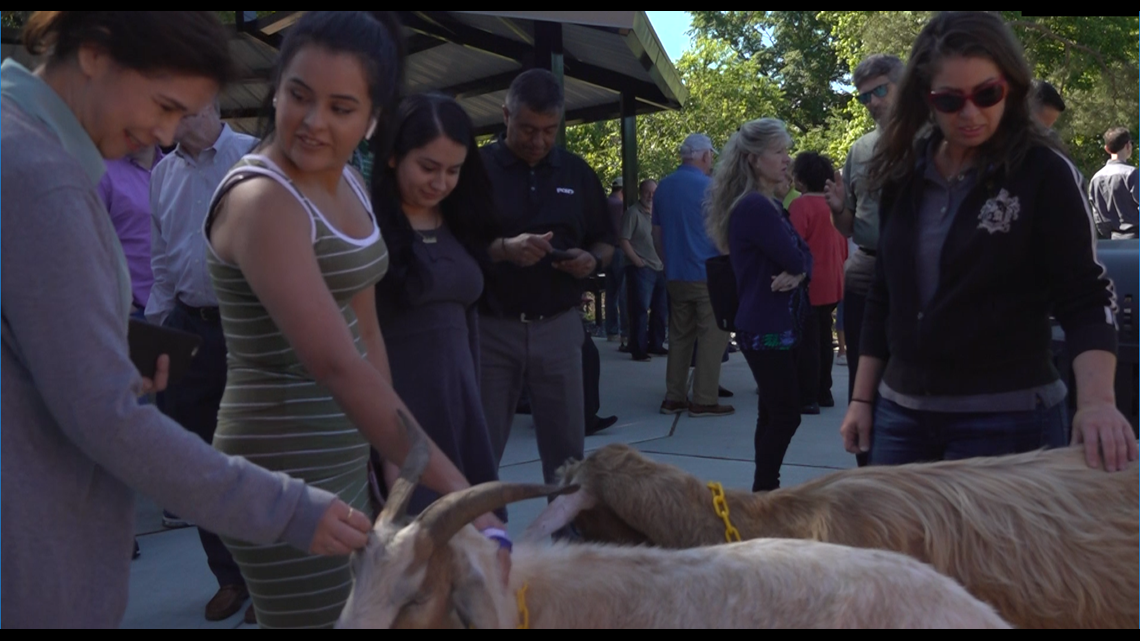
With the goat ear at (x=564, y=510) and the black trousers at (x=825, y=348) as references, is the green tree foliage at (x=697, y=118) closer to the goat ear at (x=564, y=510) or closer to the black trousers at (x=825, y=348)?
the black trousers at (x=825, y=348)

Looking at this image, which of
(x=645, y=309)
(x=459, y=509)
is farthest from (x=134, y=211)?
(x=645, y=309)

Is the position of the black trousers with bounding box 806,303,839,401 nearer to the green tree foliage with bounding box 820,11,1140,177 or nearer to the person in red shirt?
the person in red shirt

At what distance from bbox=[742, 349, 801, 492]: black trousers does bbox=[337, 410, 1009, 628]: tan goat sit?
10.2ft

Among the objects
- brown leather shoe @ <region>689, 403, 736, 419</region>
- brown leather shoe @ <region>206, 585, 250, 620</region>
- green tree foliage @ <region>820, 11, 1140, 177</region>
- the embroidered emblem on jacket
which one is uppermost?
green tree foliage @ <region>820, 11, 1140, 177</region>

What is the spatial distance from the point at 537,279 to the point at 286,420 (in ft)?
7.01

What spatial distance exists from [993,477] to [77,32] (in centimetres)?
244

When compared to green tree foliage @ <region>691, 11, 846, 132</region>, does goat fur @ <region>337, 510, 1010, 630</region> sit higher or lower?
lower

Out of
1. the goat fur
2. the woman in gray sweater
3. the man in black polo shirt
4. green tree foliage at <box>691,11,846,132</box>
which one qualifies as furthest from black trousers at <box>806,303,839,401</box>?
green tree foliage at <box>691,11,846,132</box>

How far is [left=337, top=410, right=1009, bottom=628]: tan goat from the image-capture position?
2191 mm

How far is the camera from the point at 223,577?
4.73 m

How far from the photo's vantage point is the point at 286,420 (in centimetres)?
241

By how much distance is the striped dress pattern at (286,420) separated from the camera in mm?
2377

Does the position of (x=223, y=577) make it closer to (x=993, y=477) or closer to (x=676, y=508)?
(x=676, y=508)

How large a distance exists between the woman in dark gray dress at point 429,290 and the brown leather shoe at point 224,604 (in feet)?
5.22
